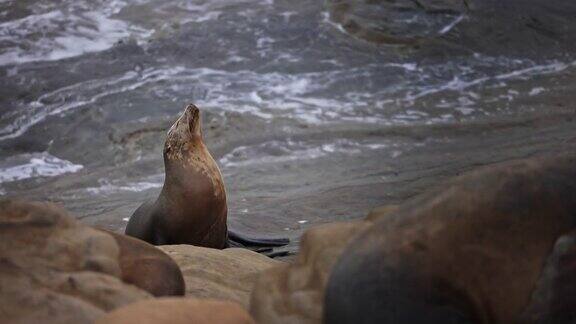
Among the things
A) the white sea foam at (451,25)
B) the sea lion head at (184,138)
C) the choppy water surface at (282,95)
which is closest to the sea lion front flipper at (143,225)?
the sea lion head at (184,138)

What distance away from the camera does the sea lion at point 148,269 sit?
2562 mm

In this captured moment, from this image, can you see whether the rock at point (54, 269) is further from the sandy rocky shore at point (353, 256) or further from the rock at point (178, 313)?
the rock at point (178, 313)

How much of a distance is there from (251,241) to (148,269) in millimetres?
2807

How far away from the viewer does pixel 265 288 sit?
98.7 inches

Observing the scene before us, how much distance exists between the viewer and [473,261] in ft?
6.95

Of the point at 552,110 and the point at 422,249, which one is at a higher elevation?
the point at 422,249

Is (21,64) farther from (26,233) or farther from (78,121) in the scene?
(26,233)

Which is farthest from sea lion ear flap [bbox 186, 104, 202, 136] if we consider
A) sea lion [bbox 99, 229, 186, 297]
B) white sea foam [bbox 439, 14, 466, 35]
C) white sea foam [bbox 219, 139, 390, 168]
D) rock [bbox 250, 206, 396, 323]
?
white sea foam [bbox 439, 14, 466, 35]

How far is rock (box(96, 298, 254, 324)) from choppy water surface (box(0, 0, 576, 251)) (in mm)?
4074

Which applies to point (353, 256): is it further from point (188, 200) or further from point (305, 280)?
point (188, 200)

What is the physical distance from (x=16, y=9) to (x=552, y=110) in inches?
215

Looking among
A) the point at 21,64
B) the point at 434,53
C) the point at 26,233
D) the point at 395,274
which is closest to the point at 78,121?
the point at 21,64

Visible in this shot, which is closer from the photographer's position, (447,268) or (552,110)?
(447,268)

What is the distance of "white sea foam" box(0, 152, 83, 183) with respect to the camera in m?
Answer: 8.31
